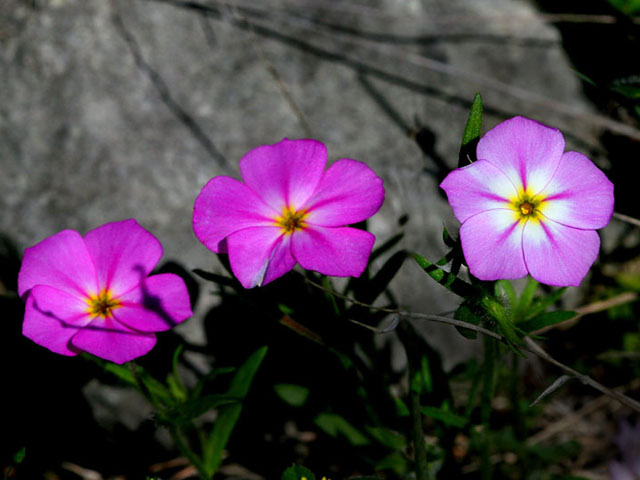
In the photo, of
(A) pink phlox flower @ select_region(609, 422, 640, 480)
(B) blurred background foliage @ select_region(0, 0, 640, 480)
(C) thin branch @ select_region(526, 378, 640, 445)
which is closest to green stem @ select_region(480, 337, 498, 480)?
(B) blurred background foliage @ select_region(0, 0, 640, 480)

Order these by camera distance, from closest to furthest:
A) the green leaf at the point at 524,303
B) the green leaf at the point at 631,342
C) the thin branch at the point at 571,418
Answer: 1. the green leaf at the point at 524,303
2. the thin branch at the point at 571,418
3. the green leaf at the point at 631,342

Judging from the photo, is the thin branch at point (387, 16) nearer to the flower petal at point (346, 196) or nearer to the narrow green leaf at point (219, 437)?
the flower petal at point (346, 196)

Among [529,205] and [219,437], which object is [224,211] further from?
[219,437]

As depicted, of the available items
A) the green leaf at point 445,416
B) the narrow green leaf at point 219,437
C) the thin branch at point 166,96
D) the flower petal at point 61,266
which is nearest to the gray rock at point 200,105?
the thin branch at point 166,96

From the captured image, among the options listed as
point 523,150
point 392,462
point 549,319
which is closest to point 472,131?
point 523,150

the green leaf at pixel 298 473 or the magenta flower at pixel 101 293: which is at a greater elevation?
the magenta flower at pixel 101 293

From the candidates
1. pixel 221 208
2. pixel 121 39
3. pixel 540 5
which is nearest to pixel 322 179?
pixel 221 208
